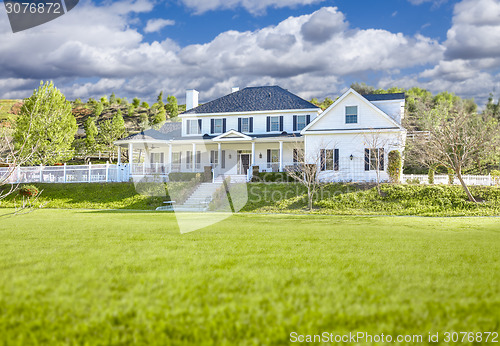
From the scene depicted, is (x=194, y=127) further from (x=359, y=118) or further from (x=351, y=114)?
(x=359, y=118)

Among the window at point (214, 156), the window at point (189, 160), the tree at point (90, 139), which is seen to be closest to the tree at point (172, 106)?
the tree at point (90, 139)

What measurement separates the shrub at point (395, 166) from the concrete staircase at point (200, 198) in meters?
11.1

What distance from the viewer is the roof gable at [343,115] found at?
24875 millimetres

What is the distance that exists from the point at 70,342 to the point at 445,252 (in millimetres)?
6611

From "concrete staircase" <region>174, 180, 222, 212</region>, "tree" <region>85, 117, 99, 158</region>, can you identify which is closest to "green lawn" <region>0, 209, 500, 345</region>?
→ "concrete staircase" <region>174, 180, 222, 212</region>

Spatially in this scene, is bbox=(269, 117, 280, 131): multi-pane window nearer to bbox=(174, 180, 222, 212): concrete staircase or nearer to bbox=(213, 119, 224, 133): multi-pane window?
bbox=(213, 119, 224, 133): multi-pane window

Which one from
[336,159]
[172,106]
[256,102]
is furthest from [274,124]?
[172,106]

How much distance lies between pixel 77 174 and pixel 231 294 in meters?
26.7

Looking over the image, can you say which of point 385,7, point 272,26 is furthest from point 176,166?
point 385,7

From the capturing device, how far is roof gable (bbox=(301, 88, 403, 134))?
24875 millimetres

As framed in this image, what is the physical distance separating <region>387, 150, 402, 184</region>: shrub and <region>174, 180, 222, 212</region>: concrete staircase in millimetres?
11083

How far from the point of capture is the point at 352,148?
82.6 ft

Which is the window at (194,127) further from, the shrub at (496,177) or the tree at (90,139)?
the tree at (90,139)

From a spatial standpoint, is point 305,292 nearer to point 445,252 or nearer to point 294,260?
point 294,260
